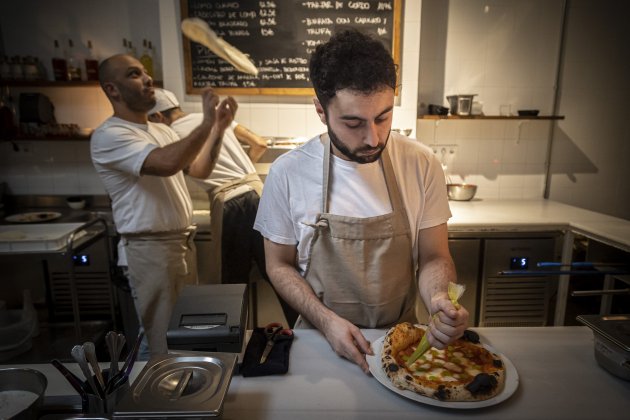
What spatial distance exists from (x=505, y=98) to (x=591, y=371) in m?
2.87

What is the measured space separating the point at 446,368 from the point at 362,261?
1.44 ft

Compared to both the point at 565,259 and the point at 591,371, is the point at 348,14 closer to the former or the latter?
the point at 565,259

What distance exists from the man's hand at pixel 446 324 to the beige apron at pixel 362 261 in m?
0.45

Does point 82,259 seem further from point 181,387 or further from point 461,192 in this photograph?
point 461,192

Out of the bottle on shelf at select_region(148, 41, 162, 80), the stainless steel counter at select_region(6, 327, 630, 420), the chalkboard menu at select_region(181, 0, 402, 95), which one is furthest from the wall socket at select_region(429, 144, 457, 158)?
the stainless steel counter at select_region(6, 327, 630, 420)

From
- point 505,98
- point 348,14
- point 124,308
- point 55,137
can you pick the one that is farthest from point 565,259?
point 55,137

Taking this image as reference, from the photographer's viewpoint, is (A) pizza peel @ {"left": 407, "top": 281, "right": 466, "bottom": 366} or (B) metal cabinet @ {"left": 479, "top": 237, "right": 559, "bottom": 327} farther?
(B) metal cabinet @ {"left": 479, "top": 237, "right": 559, "bottom": 327}

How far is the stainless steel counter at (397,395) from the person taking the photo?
0.91m

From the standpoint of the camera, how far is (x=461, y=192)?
3.27 metres

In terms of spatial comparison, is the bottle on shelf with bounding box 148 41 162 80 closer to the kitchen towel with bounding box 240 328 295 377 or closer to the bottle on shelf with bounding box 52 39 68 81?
the bottle on shelf with bounding box 52 39 68 81

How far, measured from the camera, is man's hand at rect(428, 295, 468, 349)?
90cm

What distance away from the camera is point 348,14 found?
298 cm

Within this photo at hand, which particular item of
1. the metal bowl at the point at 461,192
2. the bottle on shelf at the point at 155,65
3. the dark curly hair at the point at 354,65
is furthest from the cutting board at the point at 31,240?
the metal bowl at the point at 461,192

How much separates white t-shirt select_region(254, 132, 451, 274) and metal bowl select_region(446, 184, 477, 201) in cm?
192
